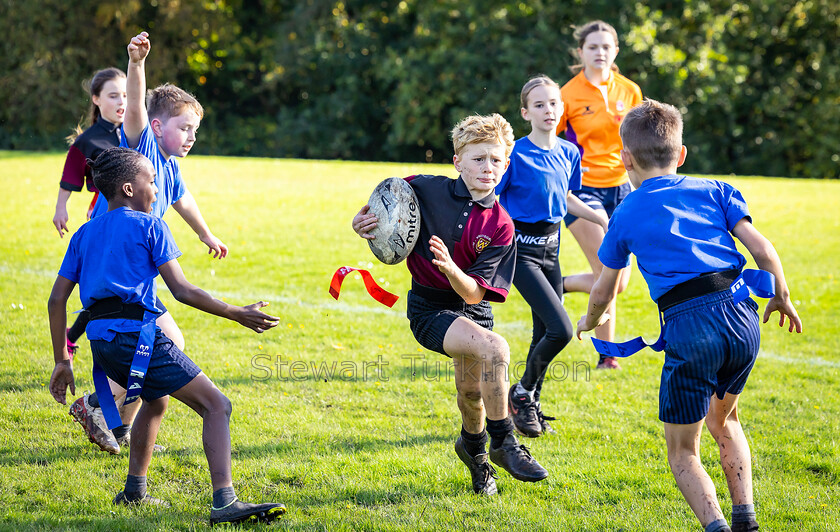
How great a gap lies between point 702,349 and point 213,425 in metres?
2.08

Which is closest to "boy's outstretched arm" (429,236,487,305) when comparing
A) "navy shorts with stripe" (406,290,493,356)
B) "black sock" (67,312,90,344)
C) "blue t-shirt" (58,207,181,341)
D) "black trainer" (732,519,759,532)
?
"navy shorts with stripe" (406,290,493,356)

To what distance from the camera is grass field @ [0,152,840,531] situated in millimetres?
3869

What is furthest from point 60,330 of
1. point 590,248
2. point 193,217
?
point 590,248

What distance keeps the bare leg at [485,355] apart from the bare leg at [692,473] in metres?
0.86

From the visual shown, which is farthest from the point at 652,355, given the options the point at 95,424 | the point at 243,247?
the point at 243,247

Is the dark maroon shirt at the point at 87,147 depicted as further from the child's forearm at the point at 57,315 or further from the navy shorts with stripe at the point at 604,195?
the navy shorts with stripe at the point at 604,195

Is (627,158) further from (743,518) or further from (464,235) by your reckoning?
(743,518)

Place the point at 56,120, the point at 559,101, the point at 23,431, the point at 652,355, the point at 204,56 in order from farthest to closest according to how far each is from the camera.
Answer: the point at 204,56, the point at 56,120, the point at 652,355, the point at 559,101, the point at 23,431

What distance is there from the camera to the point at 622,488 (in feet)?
13.8

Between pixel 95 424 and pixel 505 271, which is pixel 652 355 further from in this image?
pixel 95 424

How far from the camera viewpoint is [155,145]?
458 centimetres

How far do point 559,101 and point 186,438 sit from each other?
9.98ft

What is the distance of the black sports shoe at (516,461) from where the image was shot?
13.3ft

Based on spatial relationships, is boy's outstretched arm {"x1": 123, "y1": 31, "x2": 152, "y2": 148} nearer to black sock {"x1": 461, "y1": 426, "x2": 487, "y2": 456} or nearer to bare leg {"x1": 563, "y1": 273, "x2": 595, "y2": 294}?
black sock {"x1": 461, "y1": 426, "x2": 487, "y2": 456}
